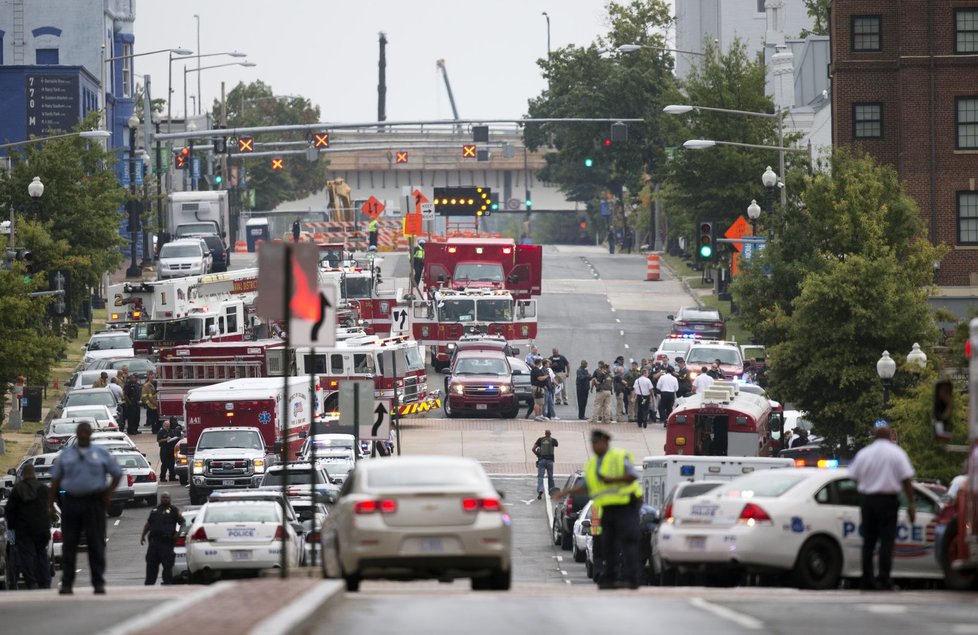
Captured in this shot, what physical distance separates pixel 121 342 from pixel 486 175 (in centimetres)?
9396

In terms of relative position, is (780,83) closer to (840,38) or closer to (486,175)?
(840,38)

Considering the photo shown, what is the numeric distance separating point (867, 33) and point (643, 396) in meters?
15.0

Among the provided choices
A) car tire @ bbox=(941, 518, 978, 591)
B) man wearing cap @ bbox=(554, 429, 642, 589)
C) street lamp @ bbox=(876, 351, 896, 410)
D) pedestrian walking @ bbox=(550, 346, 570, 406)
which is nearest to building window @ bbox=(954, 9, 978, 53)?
pedestrian walking @ bbox=(550, 346, 570, 406)

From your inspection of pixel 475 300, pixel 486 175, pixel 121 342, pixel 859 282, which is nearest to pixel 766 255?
pixel 859 282

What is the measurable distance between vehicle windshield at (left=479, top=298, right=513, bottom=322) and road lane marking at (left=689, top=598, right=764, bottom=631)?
4232 centimetres

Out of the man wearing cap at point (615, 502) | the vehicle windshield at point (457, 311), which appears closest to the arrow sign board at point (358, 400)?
the man wearing cap at point (615, 502)

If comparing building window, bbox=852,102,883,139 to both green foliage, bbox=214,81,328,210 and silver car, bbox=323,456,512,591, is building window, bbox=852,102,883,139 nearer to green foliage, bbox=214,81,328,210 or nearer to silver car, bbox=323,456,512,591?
silver car, bbox=323,456,512,591

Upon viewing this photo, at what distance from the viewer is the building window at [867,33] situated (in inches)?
2289

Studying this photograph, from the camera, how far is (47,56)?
3873 inches

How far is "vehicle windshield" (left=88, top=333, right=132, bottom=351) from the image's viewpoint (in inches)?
2339

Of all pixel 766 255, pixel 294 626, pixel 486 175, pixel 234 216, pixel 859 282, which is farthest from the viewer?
pixel 486 175

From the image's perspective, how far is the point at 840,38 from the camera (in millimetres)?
58656

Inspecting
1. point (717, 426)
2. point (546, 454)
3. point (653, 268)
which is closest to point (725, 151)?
point (653, 268)

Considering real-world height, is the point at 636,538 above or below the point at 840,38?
below
